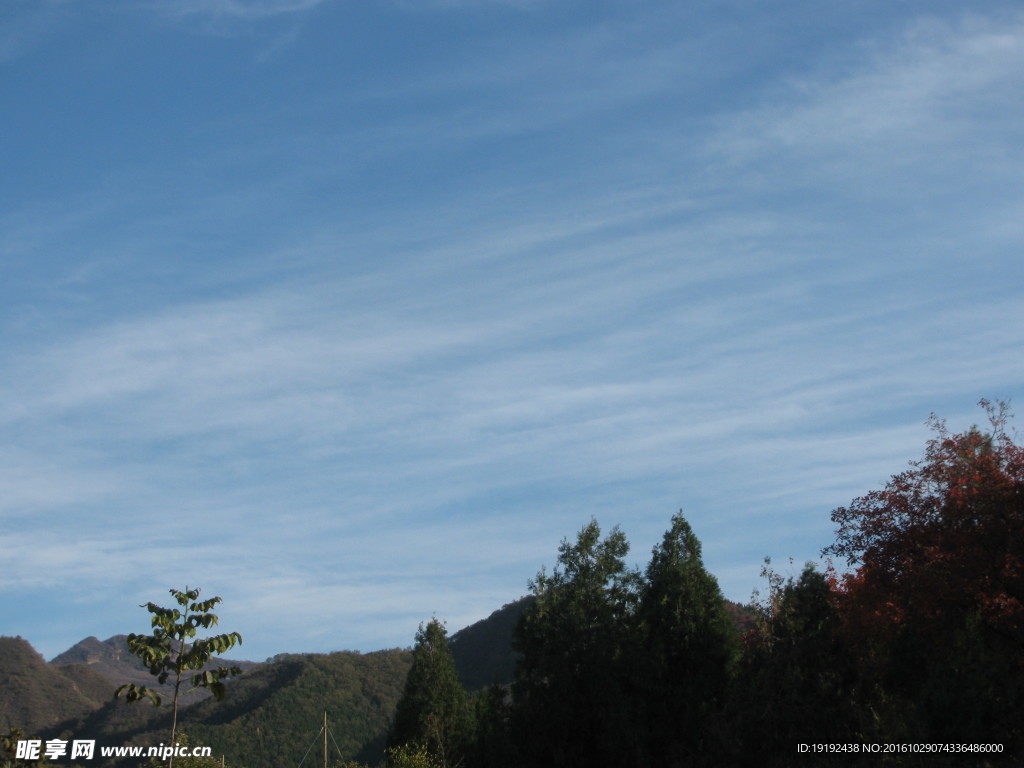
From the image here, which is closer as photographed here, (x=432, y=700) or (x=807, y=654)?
→ (x=807, y=654)

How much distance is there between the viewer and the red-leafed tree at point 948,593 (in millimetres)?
21172

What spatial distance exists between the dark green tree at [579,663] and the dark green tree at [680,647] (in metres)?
0.89

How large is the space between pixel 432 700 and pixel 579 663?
13353 millimetres

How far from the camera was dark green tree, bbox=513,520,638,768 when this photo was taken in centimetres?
3244

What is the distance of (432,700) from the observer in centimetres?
4478

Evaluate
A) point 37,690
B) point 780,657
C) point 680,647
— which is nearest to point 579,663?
point 680,647

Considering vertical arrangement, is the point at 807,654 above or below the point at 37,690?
below

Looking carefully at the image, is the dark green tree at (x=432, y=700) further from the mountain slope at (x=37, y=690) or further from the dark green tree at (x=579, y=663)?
the mountain slope at (x=37, y=690)

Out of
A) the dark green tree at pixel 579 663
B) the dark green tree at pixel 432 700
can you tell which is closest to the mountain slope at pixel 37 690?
the dark green tree at pixel 432 700

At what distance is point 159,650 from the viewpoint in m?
28.3

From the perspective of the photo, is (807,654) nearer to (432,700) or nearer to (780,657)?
(780,657)

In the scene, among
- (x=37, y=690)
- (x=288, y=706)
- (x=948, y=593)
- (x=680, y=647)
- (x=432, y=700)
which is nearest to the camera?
(x=948, y=593)

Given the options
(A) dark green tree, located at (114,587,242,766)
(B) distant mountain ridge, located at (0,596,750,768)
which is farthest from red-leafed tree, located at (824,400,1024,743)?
(B) distant mountain ridge, located at (0,596,750,768)

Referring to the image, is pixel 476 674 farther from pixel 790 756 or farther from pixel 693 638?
pixel 790 756
